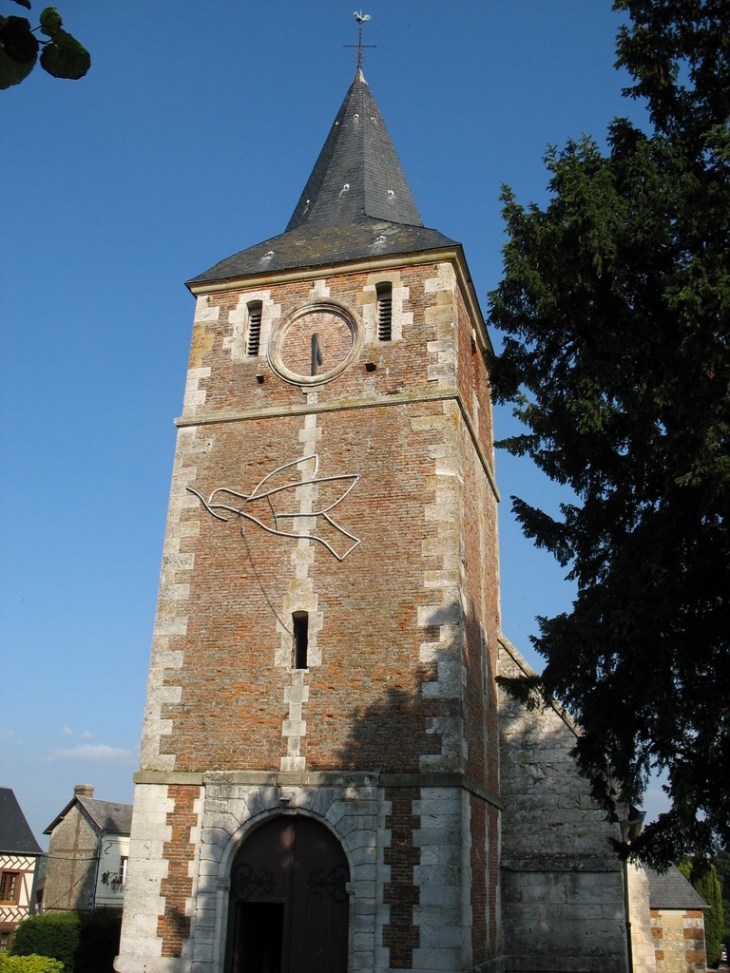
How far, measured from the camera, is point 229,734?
1155cm

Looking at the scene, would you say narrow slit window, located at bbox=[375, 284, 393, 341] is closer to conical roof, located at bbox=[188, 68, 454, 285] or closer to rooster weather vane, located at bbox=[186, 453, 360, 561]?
conical roof, located at bbox=[188, 68, 454, 285]

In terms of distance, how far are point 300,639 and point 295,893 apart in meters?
3.12

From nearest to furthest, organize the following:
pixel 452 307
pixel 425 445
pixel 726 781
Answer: pixel 726 781 → pixel 425 445 → pixel 452 307

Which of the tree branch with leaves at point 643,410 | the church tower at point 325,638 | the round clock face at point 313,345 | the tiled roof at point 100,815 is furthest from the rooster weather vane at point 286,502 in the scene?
the tiled roof at point 100,815

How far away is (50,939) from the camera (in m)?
17.4

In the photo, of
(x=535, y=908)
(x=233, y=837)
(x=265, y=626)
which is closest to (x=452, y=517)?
(x=265, y=626)

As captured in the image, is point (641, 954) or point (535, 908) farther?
point (641, 954)

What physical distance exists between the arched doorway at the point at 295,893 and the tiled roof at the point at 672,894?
21.3 meters

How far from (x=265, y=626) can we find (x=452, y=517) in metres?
2.91

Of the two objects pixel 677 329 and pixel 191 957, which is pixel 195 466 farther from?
pixel 677 329

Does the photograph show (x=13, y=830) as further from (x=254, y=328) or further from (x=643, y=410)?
(x=643, y=410)

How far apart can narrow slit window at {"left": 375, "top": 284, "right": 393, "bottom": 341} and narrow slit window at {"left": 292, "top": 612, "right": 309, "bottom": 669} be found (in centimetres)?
445

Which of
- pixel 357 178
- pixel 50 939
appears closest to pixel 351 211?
pixel 357 178

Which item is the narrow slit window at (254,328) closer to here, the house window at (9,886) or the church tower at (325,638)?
the church tower at (325,638)
